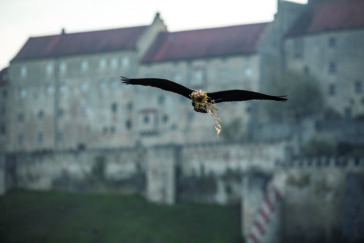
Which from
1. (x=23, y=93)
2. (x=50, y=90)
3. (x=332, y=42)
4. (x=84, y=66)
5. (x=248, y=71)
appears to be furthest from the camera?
(x=23, y=93)

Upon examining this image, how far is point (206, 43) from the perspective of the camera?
4085 inches

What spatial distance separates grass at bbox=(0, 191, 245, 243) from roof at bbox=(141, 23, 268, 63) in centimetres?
2058

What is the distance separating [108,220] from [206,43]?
93.0 ft

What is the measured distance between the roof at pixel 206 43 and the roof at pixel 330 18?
421 centimetres

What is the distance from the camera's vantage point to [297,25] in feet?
331

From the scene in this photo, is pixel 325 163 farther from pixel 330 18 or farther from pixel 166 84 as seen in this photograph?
pixel 166 84

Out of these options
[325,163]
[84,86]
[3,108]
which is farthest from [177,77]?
[325,163]

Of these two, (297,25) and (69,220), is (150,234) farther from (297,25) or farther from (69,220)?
(297,25)

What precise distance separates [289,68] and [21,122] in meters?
34.0

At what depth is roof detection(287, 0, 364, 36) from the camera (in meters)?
98.7

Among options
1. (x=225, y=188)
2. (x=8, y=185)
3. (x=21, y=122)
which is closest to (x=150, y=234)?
(x=225, y=188)

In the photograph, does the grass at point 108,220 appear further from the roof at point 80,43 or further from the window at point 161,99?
the roof at point 80,43

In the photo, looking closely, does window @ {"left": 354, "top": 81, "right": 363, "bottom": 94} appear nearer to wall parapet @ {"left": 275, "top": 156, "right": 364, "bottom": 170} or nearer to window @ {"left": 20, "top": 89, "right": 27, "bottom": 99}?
wall parapet @ {"left": 275, "top": 156, "right": 364, "bottom": 170}

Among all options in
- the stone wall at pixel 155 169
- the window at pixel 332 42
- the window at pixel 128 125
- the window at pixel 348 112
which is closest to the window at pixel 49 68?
the window at pixel 128 125
